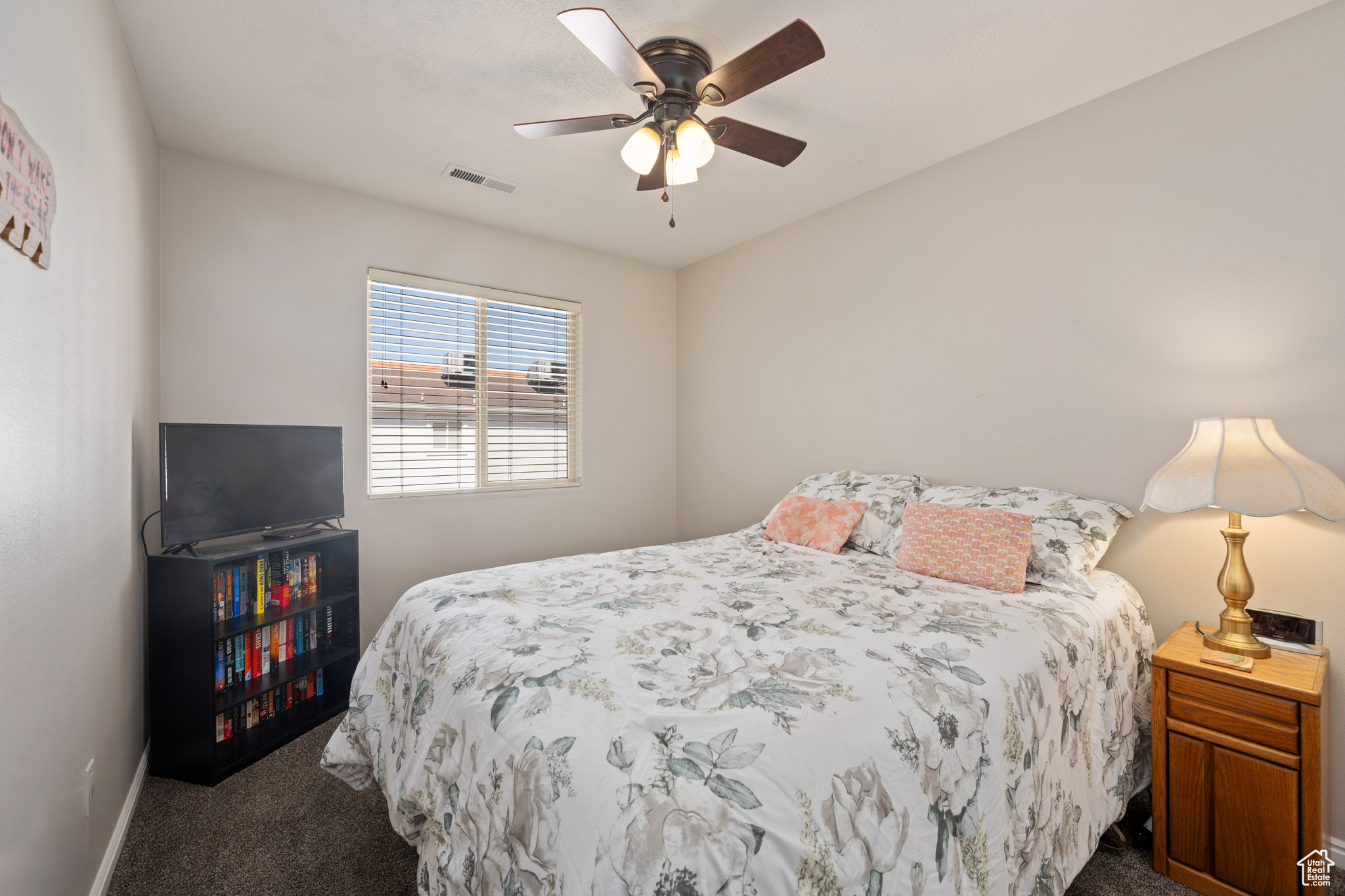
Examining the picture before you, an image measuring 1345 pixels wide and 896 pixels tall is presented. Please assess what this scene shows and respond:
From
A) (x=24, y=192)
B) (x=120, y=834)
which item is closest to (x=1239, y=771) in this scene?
(x=24, y=192)

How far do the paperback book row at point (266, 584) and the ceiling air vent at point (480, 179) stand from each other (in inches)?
77.0

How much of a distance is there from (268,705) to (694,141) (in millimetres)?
2807

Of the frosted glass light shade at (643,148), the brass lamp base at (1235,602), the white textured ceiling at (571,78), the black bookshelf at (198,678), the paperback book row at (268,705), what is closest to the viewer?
the brass lamp base at (1235,602)

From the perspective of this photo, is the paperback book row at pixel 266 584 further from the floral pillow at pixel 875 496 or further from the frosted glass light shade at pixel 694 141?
the frosted glass light shade at pixel 694 141

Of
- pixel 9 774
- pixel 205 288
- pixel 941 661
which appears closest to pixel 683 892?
pixel 941 661

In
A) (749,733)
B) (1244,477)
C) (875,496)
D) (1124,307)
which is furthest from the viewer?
(875,496)

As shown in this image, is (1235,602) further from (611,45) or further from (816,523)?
(611,45)

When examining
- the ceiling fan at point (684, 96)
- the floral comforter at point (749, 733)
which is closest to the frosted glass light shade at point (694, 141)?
the ceiling fan at point (684, 96)

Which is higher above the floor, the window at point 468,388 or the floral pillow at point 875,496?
the window at point 468,388

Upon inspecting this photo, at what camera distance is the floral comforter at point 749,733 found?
2.89 ft

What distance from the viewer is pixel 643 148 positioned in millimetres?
1920

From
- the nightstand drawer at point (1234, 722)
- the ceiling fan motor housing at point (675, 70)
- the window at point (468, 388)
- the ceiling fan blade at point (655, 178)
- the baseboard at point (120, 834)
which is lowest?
the baseboard at point (120, 834)

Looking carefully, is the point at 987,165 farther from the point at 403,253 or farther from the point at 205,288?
the point at 205,288

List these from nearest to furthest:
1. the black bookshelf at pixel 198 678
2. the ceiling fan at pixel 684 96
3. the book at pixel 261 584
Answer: the ceiling fan at pixel 684 96, the black bookshelf at pixel 198 678, the book at pixel 261 584
